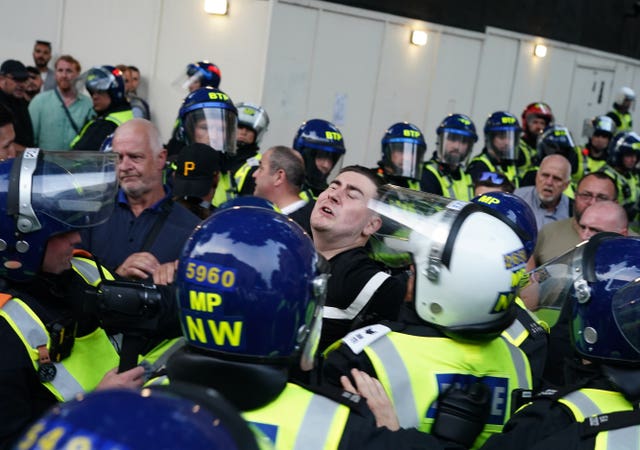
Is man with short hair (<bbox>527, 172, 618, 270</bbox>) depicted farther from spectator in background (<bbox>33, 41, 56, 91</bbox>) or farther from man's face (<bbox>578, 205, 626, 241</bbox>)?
spectator in background (<bbox>33, 41, 56, 91</bbox>)

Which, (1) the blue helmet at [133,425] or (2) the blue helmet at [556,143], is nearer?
(1) the blue helmet at [133,425]

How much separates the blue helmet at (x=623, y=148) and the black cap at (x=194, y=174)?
7.61m

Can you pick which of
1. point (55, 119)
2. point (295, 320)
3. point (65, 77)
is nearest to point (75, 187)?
point (295, 320)

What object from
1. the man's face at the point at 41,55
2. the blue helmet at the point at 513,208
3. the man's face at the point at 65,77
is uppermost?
the man's face at the point at 41,55

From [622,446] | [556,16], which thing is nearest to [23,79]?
[622,446]

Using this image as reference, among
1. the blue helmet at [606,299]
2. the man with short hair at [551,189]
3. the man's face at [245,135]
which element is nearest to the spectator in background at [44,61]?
the man's face at [245,135]

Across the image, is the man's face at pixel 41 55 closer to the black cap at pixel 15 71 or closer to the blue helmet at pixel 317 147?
the black cap at pixel 15 71

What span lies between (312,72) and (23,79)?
204 inches

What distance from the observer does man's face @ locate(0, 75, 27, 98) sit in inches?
323

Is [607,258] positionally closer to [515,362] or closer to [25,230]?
[515,362]

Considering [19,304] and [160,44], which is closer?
[19,304]

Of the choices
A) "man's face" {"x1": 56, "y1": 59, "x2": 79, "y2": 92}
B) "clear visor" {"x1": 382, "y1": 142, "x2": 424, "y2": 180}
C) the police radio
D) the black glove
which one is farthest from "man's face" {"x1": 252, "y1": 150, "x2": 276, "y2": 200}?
"man's face" {"x1": 56, "y1": 59, "x2": 79, "y2": 92}

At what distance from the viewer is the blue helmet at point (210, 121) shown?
248 inches

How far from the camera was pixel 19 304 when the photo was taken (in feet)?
9.04
